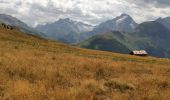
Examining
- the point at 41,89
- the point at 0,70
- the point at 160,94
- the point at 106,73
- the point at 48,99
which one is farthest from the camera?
the point at 106,73

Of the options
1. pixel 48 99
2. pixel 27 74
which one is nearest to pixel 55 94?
pixel 48 99

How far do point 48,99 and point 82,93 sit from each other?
6.77ft

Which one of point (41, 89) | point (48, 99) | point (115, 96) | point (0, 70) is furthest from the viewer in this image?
point (0, 70)

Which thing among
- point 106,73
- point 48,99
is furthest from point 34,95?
point 106,73

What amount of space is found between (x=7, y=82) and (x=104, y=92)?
486cm

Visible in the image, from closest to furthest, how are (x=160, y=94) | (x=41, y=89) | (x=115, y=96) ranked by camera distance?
(x=41, y=89) < (x=115, y=96) < (x=160, y=94)

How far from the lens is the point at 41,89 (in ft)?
46.8

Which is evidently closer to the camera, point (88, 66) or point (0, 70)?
point (0, 70)

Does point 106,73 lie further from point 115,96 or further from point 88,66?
point 115,96

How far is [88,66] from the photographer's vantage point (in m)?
25.6

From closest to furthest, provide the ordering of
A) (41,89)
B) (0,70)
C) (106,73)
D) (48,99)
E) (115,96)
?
(48,99) → (41,89) → (115,96) → (0,70) → (106,73)

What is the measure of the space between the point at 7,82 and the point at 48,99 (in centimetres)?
299

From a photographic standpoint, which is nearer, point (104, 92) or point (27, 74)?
point (104, 92)

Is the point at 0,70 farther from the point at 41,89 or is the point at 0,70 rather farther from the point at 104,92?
the point at 104,92
